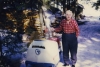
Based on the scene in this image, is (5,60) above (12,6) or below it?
below

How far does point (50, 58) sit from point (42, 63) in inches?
11.5

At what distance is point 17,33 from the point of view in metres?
6.52

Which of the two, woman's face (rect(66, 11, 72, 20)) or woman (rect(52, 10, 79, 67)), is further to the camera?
woman (rect(52, 10, 79, 67))

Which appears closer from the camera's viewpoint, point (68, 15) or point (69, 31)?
point (68, 15)

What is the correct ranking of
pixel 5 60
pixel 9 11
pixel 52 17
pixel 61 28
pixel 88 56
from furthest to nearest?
pixel 52 17
pixel 88 56
pixel 61 28
pixel 5 60
pixel 9 11

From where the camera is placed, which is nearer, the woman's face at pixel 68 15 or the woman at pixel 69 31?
the woman's face at pixel 68 15

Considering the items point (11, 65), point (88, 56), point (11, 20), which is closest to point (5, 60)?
point (11, 65)

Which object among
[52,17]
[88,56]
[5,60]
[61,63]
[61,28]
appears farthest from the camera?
[52,17]

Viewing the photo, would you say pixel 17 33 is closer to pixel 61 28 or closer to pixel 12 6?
pixel 12 6

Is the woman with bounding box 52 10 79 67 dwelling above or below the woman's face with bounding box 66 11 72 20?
below

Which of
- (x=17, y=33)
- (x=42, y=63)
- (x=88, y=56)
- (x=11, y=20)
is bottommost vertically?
(x=88, y=56)

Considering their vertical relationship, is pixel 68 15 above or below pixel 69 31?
above

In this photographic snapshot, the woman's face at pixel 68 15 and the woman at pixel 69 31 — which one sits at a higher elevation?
the woman's face at pixel 68 15

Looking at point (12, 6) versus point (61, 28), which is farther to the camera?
point (61, 28)
